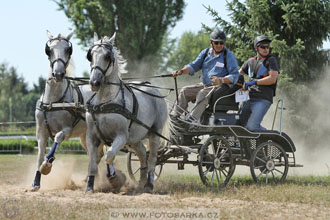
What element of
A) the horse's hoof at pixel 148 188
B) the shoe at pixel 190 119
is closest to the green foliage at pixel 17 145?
the shoe at pixel 190 119

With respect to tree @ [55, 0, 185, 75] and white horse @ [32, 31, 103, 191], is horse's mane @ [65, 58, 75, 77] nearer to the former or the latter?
white horse @ [32, 31, 103, 191]

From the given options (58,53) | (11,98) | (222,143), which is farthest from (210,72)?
(11,98)

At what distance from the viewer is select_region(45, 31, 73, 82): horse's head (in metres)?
8.33

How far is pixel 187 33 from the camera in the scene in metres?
59.7

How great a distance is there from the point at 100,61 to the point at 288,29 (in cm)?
842

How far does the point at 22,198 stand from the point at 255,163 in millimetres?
4096

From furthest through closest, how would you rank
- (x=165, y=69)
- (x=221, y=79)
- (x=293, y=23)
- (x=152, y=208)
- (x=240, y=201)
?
→ (x=165, y=69) < (x=293, y=23) < (x=221, y=79) < (x=240, y=201) < (x=152, y=208)

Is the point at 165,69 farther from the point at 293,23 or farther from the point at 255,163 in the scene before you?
the point at 255,163

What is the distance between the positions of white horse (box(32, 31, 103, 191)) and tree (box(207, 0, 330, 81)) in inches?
256

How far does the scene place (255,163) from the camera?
9531mm

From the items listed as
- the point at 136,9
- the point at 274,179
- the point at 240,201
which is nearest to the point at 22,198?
the point at 240,201

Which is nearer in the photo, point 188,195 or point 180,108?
point 188,195

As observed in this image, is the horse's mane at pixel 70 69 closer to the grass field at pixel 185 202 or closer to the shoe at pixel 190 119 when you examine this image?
the grass field at pixel 185 202

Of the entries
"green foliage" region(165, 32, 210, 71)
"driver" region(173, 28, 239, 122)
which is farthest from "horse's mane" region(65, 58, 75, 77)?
"green foliage" region(165, 32, 210, 71)
